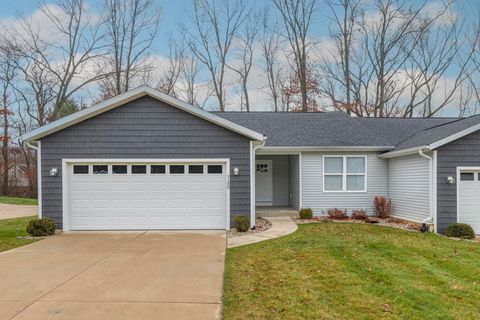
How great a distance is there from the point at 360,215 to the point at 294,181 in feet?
9.55

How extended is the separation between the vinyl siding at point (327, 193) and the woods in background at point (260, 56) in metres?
13.6

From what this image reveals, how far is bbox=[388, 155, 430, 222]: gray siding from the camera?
39.3 ft

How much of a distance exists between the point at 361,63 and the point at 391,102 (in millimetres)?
3646

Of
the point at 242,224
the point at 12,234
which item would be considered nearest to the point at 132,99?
the point at 242,224

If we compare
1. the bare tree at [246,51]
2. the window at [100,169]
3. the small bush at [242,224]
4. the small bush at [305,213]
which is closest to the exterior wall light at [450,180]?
the small bush at [305,213]

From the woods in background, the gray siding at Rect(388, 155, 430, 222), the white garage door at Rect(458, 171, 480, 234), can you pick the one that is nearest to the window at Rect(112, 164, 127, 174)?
the gray siding at Rect(388, 155, 430, 222)

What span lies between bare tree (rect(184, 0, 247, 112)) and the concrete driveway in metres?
20.2

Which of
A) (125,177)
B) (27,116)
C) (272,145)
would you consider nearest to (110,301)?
(125,177)

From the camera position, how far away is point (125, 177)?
37.9 ft

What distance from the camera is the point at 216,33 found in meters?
28.5

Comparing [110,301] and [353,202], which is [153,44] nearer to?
[353,202]

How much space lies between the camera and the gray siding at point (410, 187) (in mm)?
11977

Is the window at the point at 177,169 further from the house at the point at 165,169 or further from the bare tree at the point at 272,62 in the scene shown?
the bare tree at the point at 272,62

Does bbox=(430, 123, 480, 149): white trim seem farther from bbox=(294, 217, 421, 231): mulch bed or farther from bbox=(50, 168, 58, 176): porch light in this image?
bbox=(50, 168, 58, 176): porch light
